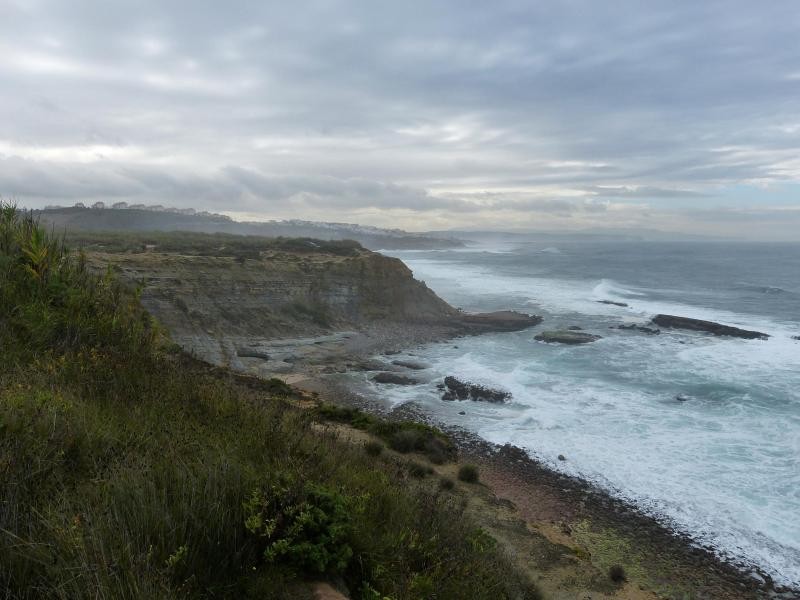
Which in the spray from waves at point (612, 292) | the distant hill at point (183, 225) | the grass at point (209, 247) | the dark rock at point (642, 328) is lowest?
the dark rock at point (642, 328)

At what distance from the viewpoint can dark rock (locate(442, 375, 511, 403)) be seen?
21.8 m

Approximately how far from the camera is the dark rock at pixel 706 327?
34328 millimetres

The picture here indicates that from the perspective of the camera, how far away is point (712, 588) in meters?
10.4

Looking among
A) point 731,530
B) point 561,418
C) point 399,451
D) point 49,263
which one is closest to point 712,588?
point 731,530

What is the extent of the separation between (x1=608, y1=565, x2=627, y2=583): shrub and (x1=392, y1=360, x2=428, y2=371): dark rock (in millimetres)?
17271

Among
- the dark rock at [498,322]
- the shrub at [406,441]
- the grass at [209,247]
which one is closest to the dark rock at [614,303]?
the dark rock at [498,322]

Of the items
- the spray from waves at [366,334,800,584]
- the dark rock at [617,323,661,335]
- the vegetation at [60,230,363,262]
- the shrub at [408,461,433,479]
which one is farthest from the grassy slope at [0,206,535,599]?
the dark rock at [617,323,661,335]

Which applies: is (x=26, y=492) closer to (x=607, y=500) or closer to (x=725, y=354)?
(x=607, y=500)

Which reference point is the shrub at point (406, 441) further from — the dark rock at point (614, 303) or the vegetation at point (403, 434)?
the dark rock at point (614, 303)

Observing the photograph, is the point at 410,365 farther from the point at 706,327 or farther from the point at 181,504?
the point at 181,504

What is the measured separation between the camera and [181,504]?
314 cm

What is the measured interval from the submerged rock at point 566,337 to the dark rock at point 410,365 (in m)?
10.4

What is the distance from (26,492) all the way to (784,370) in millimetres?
31710

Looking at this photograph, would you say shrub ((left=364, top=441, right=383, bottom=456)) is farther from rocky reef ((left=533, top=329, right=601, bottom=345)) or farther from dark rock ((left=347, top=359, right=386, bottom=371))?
rocky reef ((left=533, top=329, right=601, bottom=345))
